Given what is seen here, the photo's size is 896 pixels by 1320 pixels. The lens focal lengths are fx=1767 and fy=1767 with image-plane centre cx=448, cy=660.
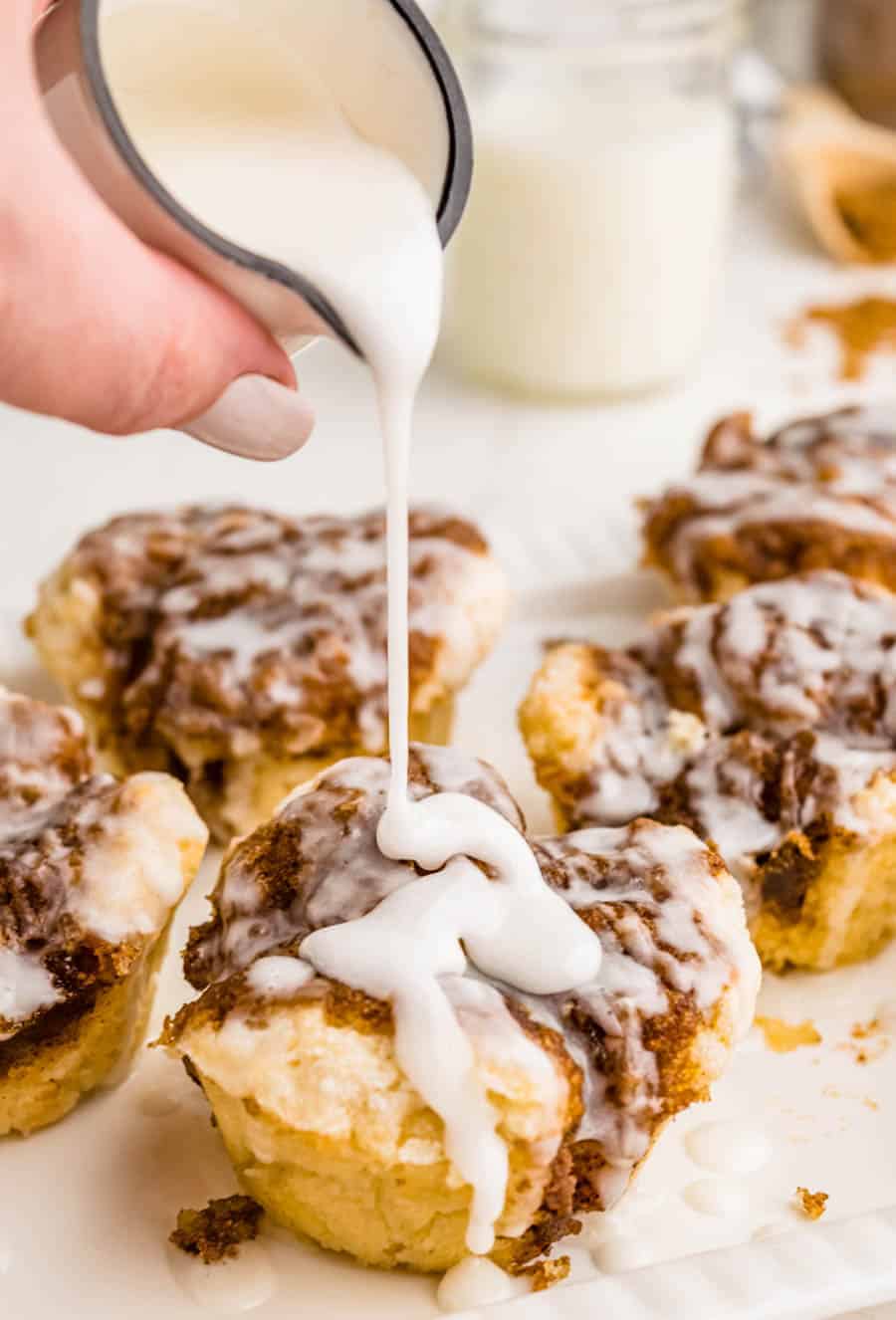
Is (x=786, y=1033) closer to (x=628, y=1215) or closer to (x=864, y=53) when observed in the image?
(x=628, y=1215)

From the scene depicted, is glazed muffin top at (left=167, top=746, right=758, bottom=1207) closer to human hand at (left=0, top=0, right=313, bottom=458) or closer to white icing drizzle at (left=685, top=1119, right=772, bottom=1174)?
white icing drizzle at (left=685, top=1119, right=772, bottom=1174)

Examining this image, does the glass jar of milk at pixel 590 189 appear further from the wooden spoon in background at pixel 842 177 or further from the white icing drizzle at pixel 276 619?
the white icing drizzle at pixel 276 619

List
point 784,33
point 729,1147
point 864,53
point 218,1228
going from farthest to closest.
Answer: point 784,33, point 864,53, point 729,1147, point 218,1228

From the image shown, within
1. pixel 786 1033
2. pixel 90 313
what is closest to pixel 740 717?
pixel 786 1033

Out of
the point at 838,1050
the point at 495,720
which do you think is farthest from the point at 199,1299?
the point at 495,720

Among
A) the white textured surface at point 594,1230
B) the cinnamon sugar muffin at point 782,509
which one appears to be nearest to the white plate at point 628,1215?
the white textured surface at point 594,1230
